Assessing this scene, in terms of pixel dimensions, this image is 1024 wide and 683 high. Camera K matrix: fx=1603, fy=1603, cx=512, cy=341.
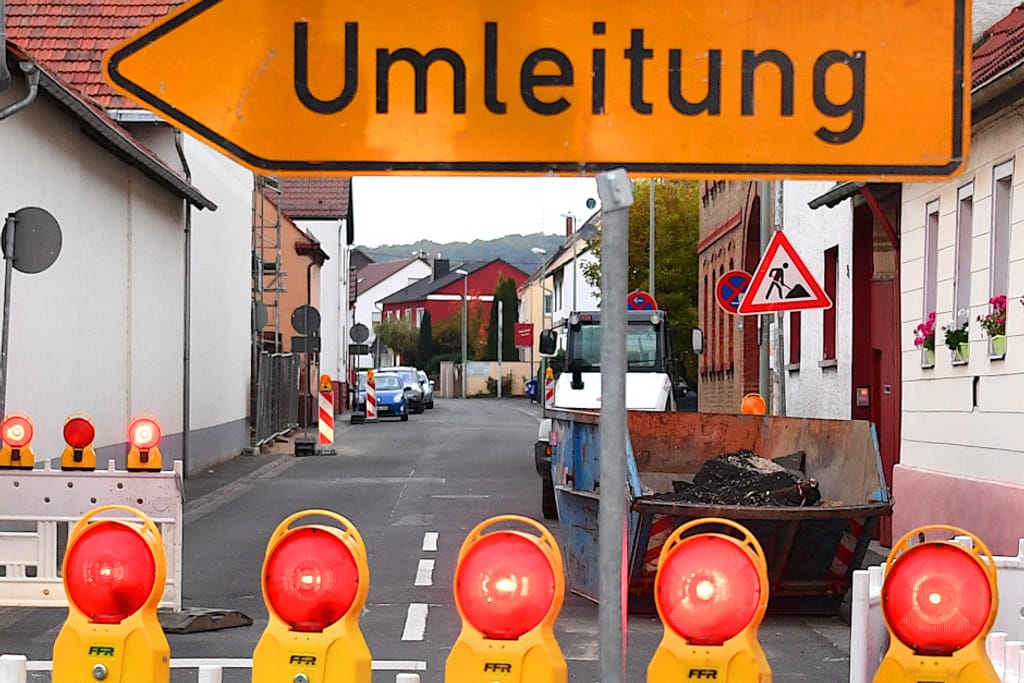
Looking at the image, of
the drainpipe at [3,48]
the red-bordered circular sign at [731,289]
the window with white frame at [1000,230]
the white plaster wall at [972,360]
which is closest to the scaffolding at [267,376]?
the red-bordered circular sign at [731,289]

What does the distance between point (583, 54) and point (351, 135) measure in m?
0.51

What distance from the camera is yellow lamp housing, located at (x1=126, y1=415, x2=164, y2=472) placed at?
11422mm

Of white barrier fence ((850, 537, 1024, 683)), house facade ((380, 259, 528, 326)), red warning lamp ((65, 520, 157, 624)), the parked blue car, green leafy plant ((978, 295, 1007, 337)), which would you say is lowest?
the parked blue car

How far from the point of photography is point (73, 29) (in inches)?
991

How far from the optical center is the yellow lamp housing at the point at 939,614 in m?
3.97

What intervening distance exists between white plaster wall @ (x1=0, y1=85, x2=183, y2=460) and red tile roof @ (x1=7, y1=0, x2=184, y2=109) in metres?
2.21

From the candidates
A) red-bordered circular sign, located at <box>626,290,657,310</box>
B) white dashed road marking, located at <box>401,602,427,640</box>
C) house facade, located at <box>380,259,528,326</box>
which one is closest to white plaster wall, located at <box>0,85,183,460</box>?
white dashed road marking, located at <box>401,602,427,640</box>

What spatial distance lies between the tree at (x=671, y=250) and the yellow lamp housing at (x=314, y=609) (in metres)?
50.9

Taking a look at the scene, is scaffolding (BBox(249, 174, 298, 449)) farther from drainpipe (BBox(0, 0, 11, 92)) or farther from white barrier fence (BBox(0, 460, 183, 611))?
white barrier fence (BBox(0, 460, 183, 611))

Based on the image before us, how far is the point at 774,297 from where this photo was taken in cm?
1616

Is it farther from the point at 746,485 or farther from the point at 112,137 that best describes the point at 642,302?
the point at 746,485

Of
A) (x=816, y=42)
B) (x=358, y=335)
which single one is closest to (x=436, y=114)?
(x=816, y=42)

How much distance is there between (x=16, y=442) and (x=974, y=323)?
313 inches

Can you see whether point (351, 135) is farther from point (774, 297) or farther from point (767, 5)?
point (774, 297)
